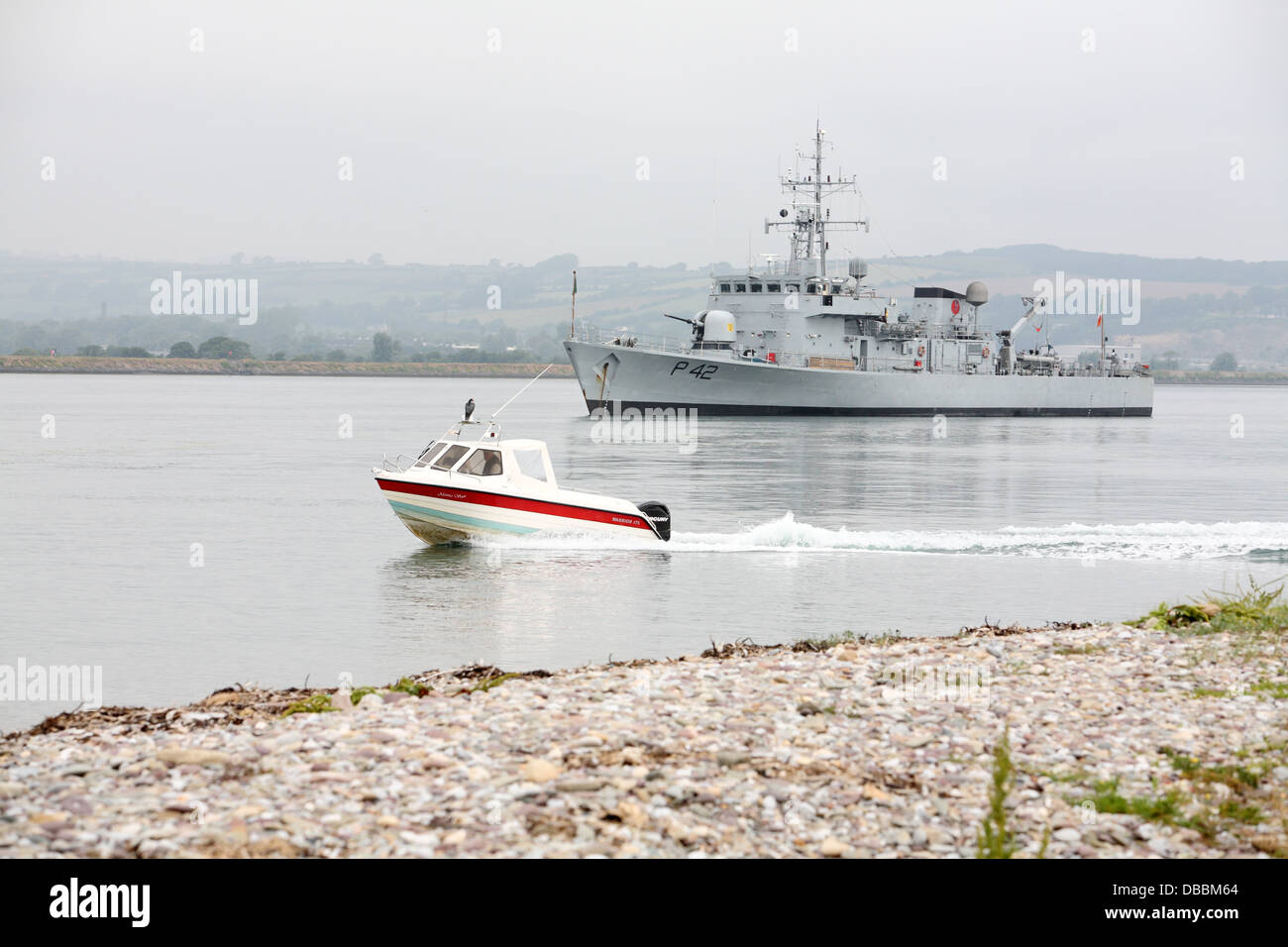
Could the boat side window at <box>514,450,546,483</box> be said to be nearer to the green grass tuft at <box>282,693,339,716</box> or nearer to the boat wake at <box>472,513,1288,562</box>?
the boat wake at <box>472,513,1288,562</box>

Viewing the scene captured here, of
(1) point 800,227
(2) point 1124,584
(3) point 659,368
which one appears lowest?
(2) point 1124,584

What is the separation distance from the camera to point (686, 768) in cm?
845

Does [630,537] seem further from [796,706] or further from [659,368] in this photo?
[659,368]

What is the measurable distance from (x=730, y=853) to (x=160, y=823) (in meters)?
3.30

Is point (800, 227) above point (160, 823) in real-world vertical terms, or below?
above

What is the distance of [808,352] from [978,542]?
54.3m

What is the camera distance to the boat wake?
2423cm

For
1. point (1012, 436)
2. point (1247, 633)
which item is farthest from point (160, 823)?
point (1012, 436)

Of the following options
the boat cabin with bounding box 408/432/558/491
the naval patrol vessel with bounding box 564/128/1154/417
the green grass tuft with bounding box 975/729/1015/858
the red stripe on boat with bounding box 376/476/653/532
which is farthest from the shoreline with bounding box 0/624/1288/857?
the naval patrol vessel with bounding box 564/128/1154/417

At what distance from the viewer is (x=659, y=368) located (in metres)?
77.3

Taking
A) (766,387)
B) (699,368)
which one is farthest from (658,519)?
(766,387)

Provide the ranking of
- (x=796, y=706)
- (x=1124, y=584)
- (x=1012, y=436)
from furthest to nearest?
(x=1012, y=436) < (x=1124, y=584) < (x=796, y=706)

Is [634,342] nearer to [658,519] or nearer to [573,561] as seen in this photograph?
[658,519]

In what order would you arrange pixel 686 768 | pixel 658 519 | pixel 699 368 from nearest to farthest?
1. pixel 686 768
2. pixel 658 519
3. pixel 699 368
